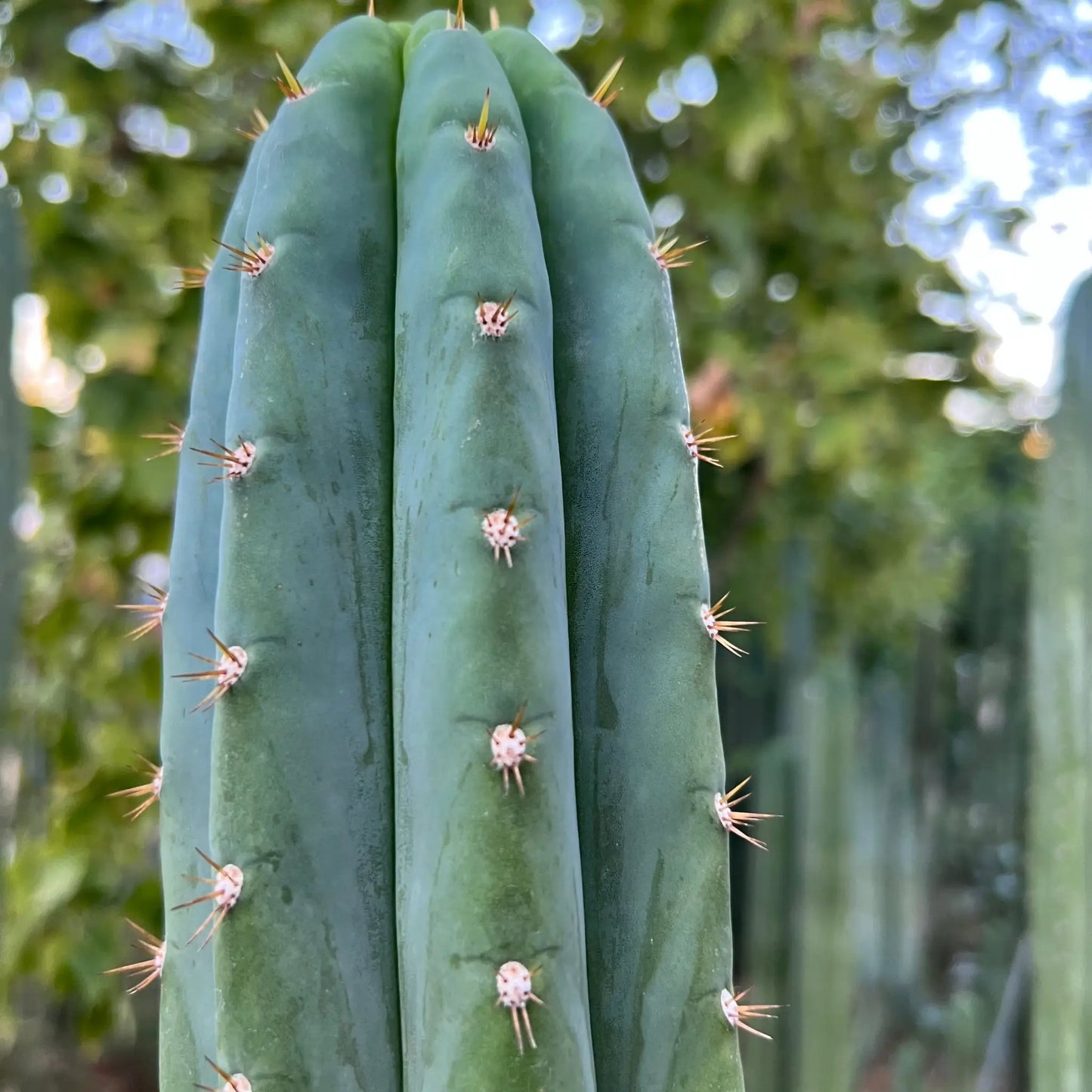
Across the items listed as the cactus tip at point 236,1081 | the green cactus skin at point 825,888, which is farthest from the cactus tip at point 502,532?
the green cactus skin at point 825,888

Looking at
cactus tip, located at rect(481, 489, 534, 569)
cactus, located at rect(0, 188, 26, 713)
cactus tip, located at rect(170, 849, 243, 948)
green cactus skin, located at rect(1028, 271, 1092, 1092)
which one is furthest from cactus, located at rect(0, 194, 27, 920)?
green cactus skin, located at rect(1028, 271, 1092, 1092)

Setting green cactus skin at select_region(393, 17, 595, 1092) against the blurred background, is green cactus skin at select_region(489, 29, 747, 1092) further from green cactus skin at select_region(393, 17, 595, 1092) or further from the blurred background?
the blurred background

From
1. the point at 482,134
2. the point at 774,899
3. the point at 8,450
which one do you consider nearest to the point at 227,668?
the point at 482,134

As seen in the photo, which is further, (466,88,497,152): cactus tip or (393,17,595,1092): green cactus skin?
(466,88,497,152): cactus tip

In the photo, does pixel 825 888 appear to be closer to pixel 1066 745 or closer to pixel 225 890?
pixel 1066 745

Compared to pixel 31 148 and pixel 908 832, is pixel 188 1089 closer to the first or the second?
pixel 31 148

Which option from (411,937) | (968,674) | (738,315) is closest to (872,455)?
(738,315)

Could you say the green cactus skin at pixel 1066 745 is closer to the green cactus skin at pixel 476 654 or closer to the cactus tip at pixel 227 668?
the green cactus skin at pixel 476 654

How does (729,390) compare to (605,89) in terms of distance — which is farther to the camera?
(729,390)
